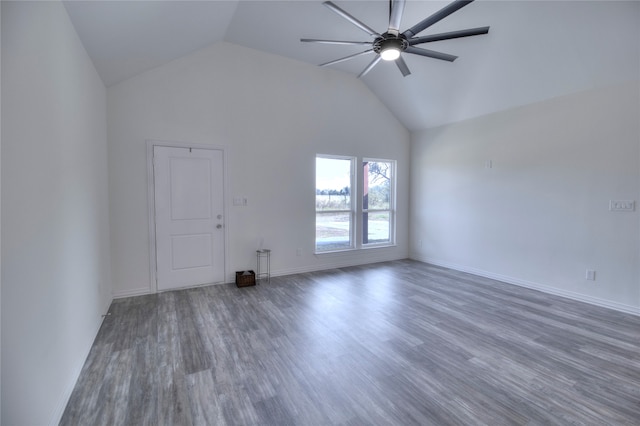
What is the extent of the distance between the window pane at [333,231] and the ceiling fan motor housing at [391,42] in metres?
3.18

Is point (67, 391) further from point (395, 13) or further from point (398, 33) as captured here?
point (398, 33)

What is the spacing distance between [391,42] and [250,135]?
269 centimetres

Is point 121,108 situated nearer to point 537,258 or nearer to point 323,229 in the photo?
point 323,229

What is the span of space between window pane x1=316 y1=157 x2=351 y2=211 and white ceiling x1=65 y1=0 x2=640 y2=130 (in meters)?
1.79

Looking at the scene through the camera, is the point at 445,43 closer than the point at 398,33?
No

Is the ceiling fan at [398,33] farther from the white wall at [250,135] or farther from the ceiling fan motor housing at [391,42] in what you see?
the white wall at [250,135]

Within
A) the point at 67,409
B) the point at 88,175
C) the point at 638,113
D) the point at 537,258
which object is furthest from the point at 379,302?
the point at 638,113

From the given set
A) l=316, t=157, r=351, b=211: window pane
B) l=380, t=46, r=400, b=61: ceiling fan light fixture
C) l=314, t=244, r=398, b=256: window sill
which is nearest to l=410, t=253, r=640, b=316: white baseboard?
l=314, t=244, r=398, b=256: window sill

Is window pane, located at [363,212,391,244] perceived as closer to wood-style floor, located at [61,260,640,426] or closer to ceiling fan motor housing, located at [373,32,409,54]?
wood-style floor, located at [61,260,640,426]

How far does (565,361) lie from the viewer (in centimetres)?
249

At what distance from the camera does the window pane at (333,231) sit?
5473 millimetres

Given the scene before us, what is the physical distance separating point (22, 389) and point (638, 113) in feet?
19.1

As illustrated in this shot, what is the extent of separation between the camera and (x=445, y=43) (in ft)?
13.4

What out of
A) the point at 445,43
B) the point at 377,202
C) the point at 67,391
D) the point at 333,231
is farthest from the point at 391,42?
the point at 377,202
